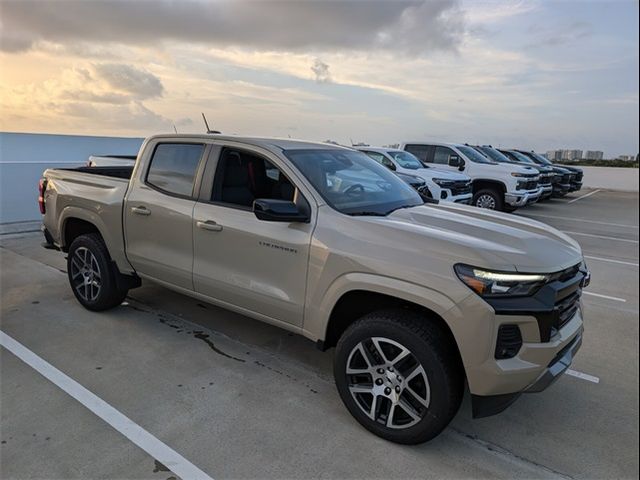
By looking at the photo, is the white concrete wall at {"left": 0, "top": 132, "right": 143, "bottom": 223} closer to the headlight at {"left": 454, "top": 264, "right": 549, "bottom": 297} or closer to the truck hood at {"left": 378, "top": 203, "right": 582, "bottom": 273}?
the truck hood at {"left": 378, "top": 203, "right": 582, "bottom": 273}

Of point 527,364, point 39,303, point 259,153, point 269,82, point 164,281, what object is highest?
point 269,82

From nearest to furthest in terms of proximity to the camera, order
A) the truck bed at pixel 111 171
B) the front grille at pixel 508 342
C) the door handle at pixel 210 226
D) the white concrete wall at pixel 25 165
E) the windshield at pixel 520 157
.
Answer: the front grille at pixel 508 342 → the door handle at pixel 210 226 → the truck bed at pixel 111 171 → the white concrete wall at pixel 25 165 → the windshield at pixel 520 157

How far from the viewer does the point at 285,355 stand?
3.89m

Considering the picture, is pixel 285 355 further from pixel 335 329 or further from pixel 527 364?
pixel 527 364

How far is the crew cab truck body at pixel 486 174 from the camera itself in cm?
1252

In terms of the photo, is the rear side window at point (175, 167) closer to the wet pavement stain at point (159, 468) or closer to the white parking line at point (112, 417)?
the white parking line at point (112, 417)

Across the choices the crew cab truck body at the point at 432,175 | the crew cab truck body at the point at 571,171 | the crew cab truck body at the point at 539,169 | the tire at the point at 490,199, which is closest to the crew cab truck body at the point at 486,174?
the tire at the point at 490,199

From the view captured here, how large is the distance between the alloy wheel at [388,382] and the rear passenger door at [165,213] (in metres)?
1.71

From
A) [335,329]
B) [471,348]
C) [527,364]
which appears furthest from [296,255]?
[527,364]

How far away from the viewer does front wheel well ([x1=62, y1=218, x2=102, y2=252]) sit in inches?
191

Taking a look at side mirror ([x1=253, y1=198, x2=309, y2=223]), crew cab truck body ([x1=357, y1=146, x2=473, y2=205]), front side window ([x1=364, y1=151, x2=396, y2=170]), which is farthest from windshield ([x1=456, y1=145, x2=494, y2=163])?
side mirror ([x1=253, y1=198, x2=309, y2=223])

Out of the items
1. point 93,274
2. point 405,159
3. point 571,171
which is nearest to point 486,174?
point 405,159

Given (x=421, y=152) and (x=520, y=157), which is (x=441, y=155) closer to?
(x=421, y=152)

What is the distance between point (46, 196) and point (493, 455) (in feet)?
16.5
